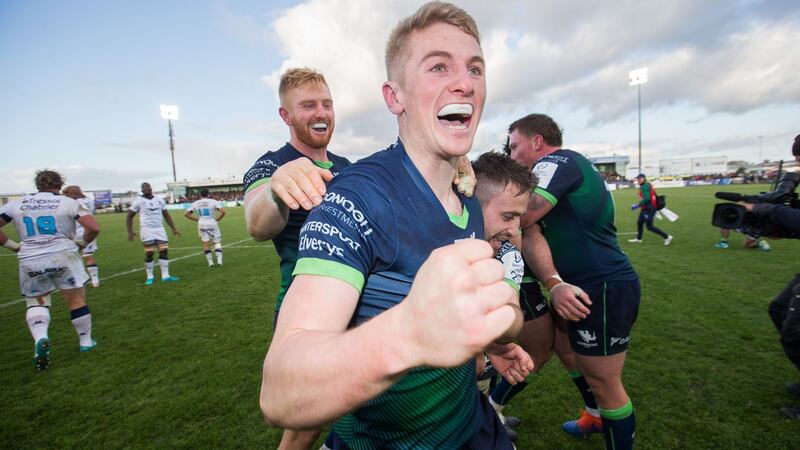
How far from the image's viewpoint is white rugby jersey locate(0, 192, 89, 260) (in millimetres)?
5574

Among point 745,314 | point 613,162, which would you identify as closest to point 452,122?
point 745,314

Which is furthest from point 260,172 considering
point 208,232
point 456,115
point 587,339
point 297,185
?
point 208,232

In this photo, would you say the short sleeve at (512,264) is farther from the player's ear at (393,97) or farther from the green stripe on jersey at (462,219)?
the player's ear at (393,97)

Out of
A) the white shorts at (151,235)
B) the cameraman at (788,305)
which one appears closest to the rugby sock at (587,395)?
the cameraman at (788,305)

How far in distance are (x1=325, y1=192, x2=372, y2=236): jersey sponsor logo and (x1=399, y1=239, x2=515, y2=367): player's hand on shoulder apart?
0.53 meters

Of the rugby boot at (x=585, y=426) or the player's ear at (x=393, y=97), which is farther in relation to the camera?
the rugby boot at (x=585, y=426)

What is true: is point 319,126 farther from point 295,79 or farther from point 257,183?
point 257,183

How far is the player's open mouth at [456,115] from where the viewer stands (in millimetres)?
1626

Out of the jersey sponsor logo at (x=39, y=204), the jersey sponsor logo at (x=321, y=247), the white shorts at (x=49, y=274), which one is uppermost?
the jersey sponsor logo at (x=39, y=204)

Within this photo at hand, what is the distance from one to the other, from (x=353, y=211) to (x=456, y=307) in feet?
2.14

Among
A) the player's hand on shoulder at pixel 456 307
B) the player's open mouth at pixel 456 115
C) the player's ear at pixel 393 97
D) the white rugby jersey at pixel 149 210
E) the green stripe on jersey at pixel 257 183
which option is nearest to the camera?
the player's hand on shoulder at pixel 456 307

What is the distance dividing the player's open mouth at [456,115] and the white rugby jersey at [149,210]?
11413mm

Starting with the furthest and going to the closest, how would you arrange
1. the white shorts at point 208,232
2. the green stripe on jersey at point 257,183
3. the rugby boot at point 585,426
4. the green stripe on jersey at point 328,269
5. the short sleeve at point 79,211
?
1. the white shorts at point 208,232
2. the short sleeve at point 79,211
3. the rugby boot at point 585,426
4. the green stripe on jersey at point 257,183
5. the green stripe on jersey at point 328,269

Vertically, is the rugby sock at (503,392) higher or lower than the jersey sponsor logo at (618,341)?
lower
